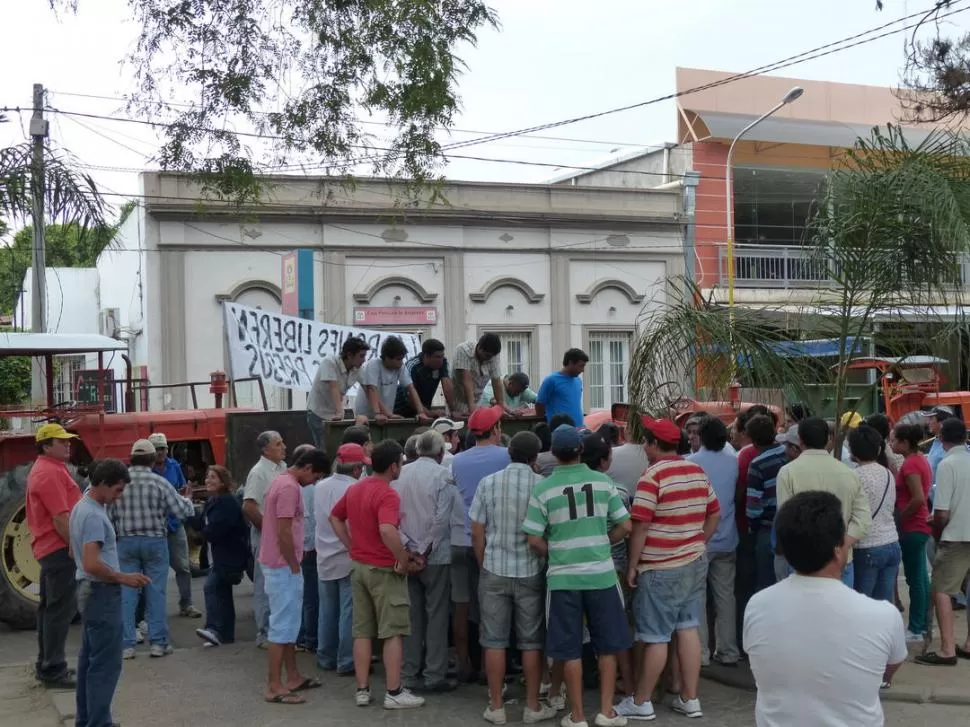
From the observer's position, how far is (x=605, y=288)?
2847cm

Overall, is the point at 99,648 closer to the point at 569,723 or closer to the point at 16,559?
the point at 569,723

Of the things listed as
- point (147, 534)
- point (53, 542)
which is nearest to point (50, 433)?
point (53, 542)

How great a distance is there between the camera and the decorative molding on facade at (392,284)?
2620 cm

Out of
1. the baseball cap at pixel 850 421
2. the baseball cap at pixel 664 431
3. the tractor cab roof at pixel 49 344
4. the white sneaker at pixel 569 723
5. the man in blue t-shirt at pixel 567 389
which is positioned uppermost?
the tractor cab roof at pixel 49 344

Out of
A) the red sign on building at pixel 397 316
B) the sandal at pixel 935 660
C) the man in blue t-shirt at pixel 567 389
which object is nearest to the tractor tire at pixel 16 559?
the man in blue t-shirt at pixel 567 389

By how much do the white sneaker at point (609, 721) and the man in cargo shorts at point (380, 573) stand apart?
132cm

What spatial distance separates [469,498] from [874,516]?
2.83m

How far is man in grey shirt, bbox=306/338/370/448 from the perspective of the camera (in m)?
11.0

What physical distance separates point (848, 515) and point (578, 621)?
1843 millimetres

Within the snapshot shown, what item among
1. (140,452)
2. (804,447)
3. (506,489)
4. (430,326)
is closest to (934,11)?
(804,447)

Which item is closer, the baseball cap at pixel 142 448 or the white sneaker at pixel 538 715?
the white sneaker at pixel 538 715

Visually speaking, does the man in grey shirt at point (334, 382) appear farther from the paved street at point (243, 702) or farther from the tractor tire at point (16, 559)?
the tractor tire at point (16, 559)

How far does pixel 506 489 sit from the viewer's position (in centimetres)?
769

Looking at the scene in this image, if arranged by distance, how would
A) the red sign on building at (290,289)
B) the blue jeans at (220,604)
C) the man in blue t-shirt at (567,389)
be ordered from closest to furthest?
1. the blue jeans at (220,604)
2. the man in blue t-shirt at (567,389)
3. the red sign on building at (290,289)
